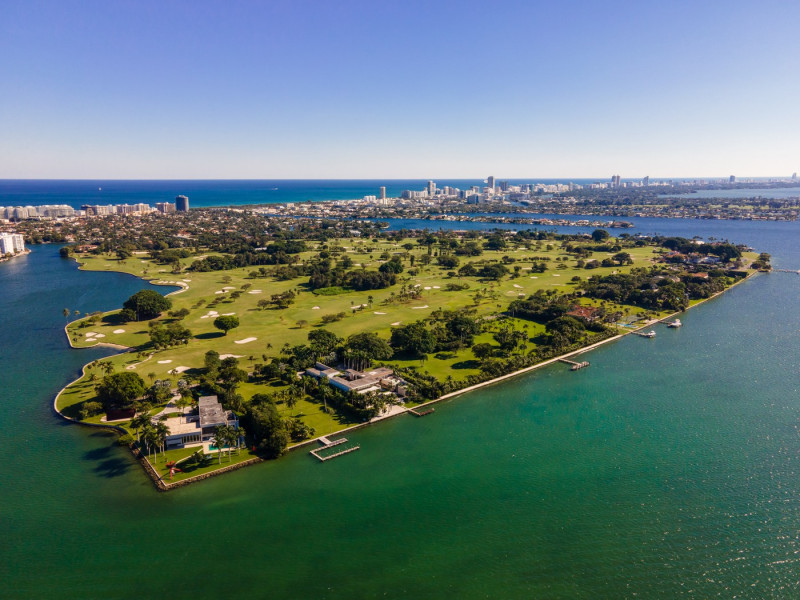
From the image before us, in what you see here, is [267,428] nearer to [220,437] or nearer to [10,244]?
[220,437]

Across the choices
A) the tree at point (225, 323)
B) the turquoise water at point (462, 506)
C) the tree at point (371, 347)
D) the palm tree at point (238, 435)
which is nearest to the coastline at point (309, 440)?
the turquoise water at point (462, 506)

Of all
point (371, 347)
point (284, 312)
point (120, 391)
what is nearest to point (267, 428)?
point (120, 391)

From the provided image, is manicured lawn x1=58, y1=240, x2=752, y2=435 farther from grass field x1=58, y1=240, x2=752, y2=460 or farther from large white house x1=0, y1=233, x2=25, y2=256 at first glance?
large white house x1=0, y1=233, x2=25, y2=256

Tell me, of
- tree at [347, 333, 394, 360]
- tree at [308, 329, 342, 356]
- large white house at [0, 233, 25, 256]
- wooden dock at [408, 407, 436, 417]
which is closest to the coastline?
wooden dock at [408, 407, 436, 417]

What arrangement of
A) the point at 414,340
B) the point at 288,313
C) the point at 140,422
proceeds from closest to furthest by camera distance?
the point at 140,422 < the point at 414,340 < the point at 288,313

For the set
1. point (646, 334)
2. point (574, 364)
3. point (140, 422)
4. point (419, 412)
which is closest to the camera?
point (140, 422)

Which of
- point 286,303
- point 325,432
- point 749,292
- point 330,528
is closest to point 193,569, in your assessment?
point 330,528

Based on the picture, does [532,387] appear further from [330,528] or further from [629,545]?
[330,528]
